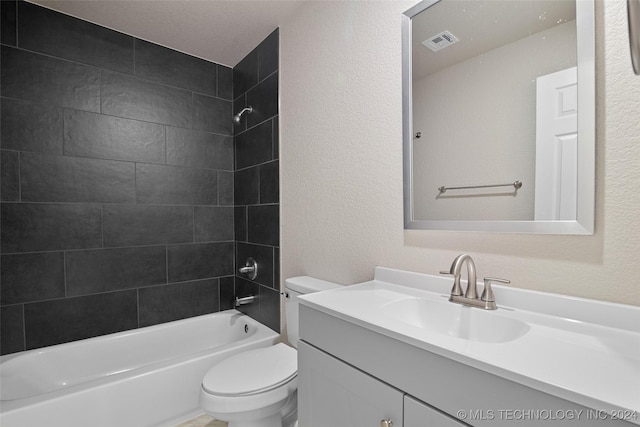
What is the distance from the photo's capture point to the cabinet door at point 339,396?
0.80 meters

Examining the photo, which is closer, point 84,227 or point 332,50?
point 332,50

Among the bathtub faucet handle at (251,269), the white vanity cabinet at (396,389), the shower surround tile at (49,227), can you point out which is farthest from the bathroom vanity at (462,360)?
the shower surround tile at (49,227)

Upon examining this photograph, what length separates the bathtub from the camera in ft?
4.49

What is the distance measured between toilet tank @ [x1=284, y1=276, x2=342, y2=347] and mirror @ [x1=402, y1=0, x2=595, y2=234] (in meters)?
0.60

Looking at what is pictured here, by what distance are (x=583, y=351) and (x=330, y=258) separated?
110 centimetres

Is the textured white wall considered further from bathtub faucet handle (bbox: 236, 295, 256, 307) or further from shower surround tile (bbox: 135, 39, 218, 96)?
shower surround tile (bbox: 135, 39, 218, 96)

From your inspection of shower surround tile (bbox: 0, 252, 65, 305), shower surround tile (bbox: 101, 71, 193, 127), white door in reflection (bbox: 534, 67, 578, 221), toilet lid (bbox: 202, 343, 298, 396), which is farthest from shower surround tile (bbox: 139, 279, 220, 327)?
white door in reflection (bbox: 534, 67, 578, 221)

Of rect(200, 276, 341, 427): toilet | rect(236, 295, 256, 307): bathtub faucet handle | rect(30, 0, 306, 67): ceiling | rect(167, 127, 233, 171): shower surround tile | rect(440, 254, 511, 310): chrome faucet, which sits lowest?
rect(200, 276, 341, 427): toilet

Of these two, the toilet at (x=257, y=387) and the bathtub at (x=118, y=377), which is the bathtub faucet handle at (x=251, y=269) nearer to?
the bathtub at (x=118, y=377)

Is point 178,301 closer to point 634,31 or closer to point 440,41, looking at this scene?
point 440,41

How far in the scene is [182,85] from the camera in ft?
7.53

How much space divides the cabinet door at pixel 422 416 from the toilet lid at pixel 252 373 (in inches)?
29.8

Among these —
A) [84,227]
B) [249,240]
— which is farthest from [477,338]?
[84,227]

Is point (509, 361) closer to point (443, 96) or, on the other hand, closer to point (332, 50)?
point (443, 96)
